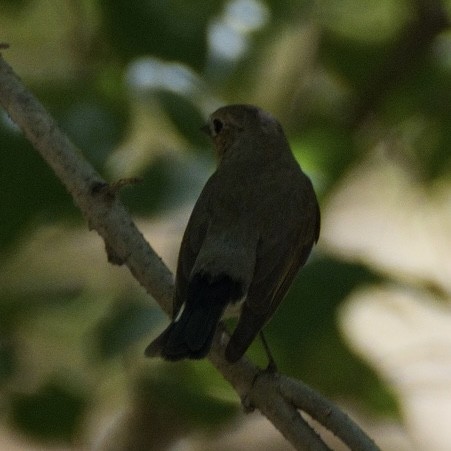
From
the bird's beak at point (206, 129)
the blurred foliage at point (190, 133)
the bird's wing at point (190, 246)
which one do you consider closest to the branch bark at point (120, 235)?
the bird's wing at point (190, 246)

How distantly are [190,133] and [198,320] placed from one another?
726mm

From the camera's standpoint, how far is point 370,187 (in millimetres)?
5039

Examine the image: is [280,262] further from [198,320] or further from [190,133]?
[190,133]

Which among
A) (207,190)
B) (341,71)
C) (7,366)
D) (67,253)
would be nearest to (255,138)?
(207,190)

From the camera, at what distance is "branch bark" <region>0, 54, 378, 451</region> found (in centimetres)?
194

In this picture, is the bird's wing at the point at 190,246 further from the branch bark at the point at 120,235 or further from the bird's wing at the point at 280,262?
the bird's wing at the point at 280,262

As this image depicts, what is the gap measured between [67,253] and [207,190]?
130 centimetres

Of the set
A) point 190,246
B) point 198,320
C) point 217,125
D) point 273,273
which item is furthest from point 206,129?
point 198,320

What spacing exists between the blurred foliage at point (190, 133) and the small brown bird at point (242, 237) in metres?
0.10

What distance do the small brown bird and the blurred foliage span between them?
103mm

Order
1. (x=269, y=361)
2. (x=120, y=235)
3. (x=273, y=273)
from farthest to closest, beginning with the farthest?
(x=273, y=273), (x=269, y=361), (x=120, y=235)

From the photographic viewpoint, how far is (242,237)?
2.46 metres

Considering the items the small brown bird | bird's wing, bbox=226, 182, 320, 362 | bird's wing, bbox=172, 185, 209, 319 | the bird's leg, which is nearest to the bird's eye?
the small brown bird

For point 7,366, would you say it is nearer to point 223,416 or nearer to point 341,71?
point 223,416
